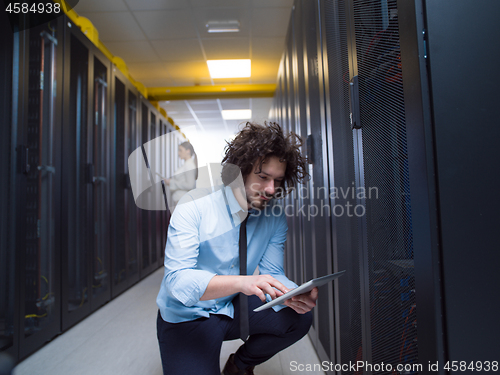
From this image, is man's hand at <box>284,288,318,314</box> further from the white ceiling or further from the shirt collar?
the white ceiling

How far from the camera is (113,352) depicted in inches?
65.1

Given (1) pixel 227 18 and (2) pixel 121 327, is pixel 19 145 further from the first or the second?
(1) pixel 227 18

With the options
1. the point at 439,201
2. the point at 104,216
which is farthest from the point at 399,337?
the point at 104,216

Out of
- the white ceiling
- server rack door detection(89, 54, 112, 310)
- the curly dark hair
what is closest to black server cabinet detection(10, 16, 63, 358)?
server rack door detection(89, 54, 112, 310)

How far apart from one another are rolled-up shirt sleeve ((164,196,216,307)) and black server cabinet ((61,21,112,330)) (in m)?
1.28

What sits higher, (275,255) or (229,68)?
(229,68)

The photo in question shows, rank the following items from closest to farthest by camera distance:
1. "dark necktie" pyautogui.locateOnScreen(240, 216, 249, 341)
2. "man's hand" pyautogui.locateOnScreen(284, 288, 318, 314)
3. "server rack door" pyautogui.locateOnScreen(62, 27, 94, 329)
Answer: "man's hand" pyautogui.locateOnScreen(284, 288, 318, 314), "dark necktie" pyautogui.locateOnScreen(240, 216, 249, 341), "server rack door" pyautogui.locateOnScreen(62, 27, 94, 329)

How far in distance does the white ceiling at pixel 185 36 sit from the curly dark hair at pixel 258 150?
89 cm

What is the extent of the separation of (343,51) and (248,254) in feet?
2.62

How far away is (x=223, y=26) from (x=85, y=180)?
196 centimetres

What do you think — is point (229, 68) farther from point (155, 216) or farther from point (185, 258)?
point (185, 258)

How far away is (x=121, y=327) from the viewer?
2.01 m

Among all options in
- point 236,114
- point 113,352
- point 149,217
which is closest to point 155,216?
point 149,217

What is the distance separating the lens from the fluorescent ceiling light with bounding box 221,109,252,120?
600 centimetres
